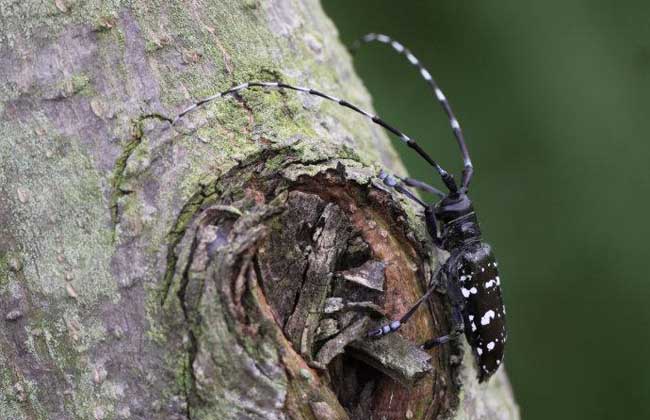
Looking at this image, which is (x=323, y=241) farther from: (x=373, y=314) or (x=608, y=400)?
(x=608, y=400)

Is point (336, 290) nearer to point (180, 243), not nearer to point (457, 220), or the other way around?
point (180, 243)

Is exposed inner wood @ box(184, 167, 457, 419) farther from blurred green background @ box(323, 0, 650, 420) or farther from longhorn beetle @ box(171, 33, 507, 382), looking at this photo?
blurred green background @ box(323, 0, 650, 420)

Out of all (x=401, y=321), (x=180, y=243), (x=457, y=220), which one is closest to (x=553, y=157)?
(x=457, y=220)

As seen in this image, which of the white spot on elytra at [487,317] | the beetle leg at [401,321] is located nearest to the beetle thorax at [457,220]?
the white spot on elytra at [487,317]

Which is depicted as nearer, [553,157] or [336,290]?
[336,290]

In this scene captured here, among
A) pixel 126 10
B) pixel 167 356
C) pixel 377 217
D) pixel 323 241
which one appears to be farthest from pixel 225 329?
pixel 126 10

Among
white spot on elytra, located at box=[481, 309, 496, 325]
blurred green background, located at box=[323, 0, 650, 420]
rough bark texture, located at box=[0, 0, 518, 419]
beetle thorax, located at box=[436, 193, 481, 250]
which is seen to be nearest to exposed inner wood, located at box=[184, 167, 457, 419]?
rough bark texture, located at box=[0, 0, 518, 419]
